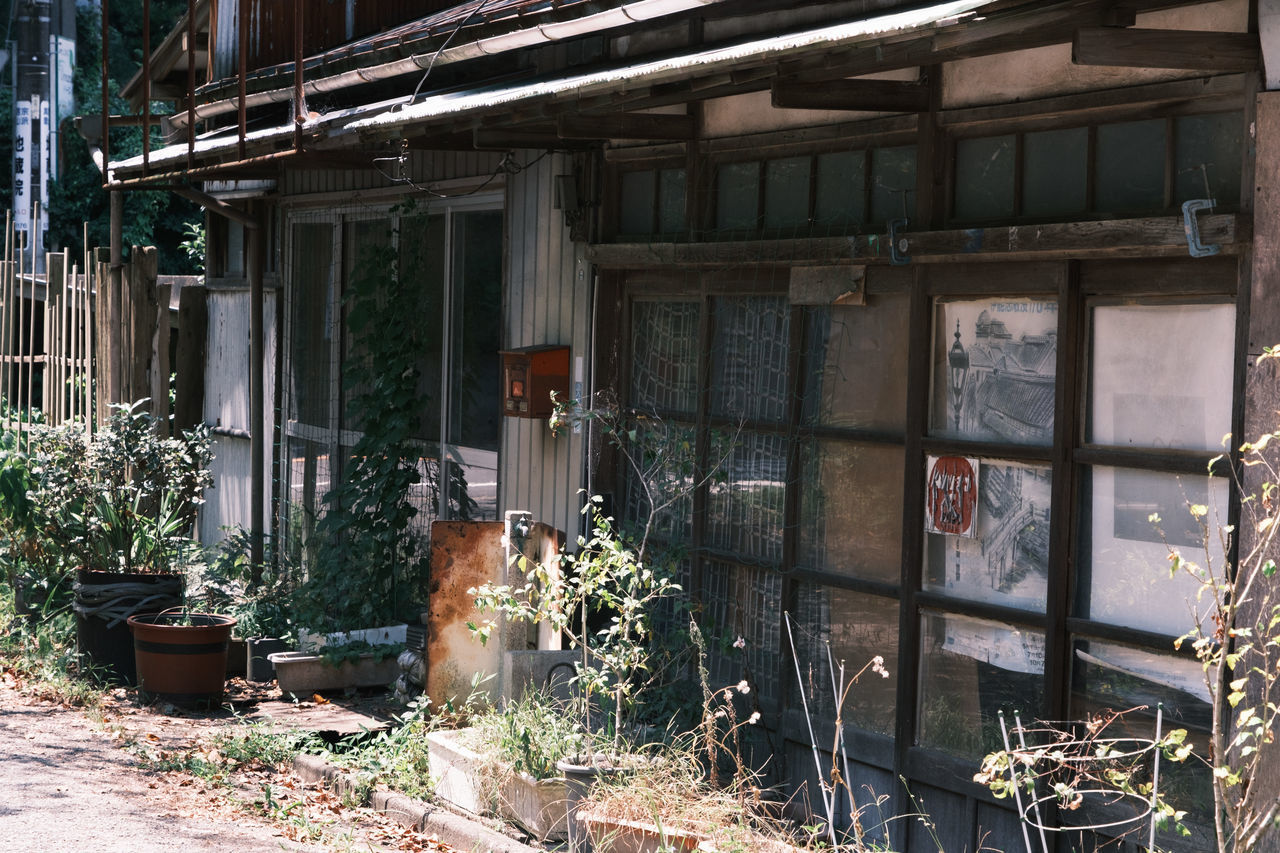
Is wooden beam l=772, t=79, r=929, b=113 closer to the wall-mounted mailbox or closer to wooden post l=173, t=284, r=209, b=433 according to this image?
the wall-mounted mailbox

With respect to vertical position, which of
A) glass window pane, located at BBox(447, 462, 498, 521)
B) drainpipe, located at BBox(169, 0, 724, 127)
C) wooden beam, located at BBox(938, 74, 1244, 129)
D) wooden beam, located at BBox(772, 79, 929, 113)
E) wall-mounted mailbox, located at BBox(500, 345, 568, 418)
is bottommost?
glass window pane, located at BBox(447, 462, 498, 521)

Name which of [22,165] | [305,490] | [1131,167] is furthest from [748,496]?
[22,165]

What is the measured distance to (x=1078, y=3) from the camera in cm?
391

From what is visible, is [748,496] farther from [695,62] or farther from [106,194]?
[106,194]

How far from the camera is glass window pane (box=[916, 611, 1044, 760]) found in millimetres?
5066

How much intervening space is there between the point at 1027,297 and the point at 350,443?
6.21 metres

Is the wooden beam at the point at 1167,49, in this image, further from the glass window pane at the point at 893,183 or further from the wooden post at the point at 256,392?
the wooden post at the point at 256,392

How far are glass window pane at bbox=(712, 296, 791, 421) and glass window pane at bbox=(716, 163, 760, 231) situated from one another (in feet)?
1.18

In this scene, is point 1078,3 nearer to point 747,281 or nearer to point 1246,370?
point 1246,370

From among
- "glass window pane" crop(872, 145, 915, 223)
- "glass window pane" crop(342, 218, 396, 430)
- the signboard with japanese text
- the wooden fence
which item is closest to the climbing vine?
"glass window pane" crop(342, 218, 396, 430)

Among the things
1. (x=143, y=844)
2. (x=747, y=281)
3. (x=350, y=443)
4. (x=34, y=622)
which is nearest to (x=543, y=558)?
(x=747, y=281)

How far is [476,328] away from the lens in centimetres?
863

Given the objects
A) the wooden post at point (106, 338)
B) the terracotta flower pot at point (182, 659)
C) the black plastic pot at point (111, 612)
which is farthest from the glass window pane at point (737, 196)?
the wooden post at point (106, 338)

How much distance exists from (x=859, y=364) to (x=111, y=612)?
5.30 metres
